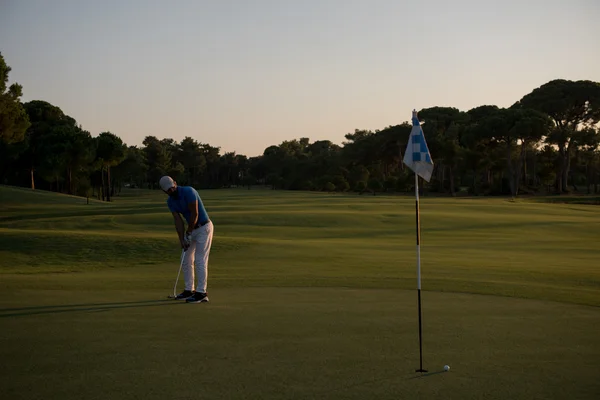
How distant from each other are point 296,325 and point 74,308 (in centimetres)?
392

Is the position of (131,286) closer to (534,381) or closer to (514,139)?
(534,381)

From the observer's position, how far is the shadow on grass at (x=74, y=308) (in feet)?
31.0

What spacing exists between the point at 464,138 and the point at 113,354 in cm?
8182

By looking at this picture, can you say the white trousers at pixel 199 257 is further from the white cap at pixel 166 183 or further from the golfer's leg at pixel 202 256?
the white cap at pixel 166 183

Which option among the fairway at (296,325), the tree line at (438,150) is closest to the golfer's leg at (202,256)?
the fairway at (296,325)

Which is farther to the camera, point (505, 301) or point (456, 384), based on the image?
point (505, 301)

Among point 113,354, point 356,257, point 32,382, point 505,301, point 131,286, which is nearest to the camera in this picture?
point 32,382

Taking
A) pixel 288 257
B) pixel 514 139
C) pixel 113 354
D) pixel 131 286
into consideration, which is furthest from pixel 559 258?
pixel 514 139

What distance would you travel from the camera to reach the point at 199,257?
1066 centimetres

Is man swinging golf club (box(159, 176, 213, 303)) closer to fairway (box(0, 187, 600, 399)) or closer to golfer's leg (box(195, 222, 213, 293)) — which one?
golfer's leg (box(195, 222, 213, 293))

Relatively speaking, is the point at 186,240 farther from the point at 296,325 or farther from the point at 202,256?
the point at 296,325

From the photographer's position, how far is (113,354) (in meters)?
6.93

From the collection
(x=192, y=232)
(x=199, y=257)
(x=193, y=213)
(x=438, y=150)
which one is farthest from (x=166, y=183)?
(x=438, y=150)

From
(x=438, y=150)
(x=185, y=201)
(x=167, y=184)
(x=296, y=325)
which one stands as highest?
(x=438, y=150)
